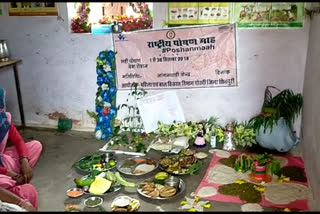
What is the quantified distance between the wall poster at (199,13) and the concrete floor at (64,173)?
1442 mm

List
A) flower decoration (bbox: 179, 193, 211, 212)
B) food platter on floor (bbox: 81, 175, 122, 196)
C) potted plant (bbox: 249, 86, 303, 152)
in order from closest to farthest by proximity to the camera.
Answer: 1. flower decoration (bbox: 179, 193, 211, 212)
2. food platter on floor (bbox: 81, 175, 122, 196)
3. potted plant (bbox: 249, 86, 303, 152)

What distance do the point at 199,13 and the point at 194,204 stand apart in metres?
2.01

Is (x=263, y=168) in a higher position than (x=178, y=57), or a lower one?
lower

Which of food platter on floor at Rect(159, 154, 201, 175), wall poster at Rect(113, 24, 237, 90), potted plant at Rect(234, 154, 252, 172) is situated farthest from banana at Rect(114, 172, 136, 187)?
wall poster at Rect(113, 24, 237, 90)

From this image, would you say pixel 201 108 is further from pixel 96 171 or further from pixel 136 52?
pixel 96 171

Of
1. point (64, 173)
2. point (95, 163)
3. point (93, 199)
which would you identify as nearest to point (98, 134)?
point (95, 163)

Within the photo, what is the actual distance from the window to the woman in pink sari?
1.75 meters

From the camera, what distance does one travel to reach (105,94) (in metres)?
3.79

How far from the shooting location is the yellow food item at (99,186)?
8.68 feet

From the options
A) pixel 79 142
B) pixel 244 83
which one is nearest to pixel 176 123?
pixel 244 83

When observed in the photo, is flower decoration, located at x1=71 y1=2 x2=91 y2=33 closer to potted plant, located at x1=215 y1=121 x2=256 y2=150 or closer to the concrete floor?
the concrete floor

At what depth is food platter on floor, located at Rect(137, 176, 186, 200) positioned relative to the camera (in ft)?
8.39

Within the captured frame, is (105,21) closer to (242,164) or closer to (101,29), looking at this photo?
(101,29)

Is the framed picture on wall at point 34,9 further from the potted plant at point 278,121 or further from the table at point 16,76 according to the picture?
the potted plant at point 278,121
